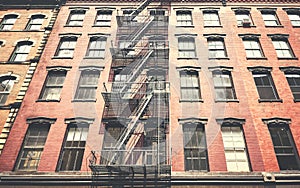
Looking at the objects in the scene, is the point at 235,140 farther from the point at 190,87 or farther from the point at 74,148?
the point at 74,148

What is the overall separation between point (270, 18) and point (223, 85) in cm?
869

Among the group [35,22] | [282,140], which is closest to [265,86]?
[282,140]

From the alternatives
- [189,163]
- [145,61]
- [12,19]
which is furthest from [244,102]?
[12,19]

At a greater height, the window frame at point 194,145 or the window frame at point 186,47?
the window frame at point 186,47

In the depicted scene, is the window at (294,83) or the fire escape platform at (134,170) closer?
the fire escape platform at (134,170)

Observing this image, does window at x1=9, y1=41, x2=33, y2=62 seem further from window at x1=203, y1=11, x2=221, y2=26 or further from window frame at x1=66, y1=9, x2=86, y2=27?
window at x1=203, y1=11, x2=221, y2=26

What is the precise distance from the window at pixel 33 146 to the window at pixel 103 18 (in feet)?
31.4

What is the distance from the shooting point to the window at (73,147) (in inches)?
506

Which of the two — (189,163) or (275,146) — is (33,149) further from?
(275,146)

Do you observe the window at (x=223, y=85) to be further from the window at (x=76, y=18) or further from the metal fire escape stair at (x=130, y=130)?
the window at (x=76, y=18)

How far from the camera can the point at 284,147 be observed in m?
13.1

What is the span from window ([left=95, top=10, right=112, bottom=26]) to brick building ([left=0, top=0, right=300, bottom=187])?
228 millimetres

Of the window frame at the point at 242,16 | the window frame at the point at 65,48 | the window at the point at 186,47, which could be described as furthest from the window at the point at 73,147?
the window frame at the point at 242,16

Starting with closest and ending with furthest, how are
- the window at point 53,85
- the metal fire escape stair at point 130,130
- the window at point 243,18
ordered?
1. the metal fire escape stair at point 130,130
2. the window at point 53,85
3. the window at point 243,18
